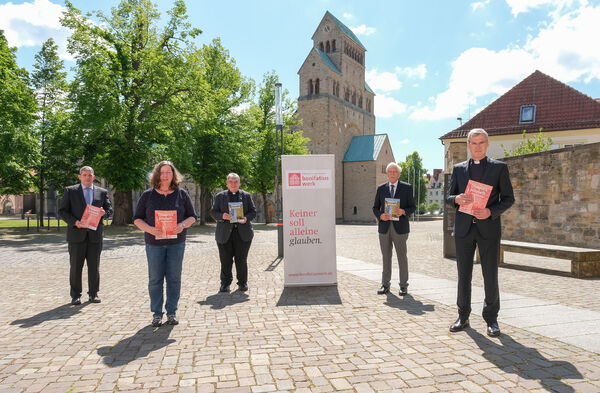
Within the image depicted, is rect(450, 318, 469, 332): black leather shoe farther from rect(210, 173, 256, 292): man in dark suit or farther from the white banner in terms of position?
rect(210, 173, 256, 292): man in dark suit

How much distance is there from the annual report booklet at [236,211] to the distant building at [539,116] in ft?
65.3

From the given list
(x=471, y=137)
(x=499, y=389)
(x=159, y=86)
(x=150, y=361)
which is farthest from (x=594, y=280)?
(x=159, y=86)

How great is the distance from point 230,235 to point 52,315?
2819 millimetres

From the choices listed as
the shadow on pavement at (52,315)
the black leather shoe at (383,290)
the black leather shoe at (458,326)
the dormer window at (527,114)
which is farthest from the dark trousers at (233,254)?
the dormer window at (527,114)

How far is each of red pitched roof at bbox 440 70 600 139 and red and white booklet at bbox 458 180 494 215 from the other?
2447cm

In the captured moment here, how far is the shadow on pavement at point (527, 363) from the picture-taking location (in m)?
3.40

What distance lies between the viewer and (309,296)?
6.83 metres

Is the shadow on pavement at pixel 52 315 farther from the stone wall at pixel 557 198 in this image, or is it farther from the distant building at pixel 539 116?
the distant building at pixel 539 116

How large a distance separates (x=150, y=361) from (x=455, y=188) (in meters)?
3.76

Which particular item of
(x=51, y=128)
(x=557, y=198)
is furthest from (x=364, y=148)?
(x=557, y=198)

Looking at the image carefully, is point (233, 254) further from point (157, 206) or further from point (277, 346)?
point (277, 346)

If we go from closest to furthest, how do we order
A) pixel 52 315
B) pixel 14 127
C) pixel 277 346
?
pixel 277 346 → pixel 52 315 → pixel 14 127

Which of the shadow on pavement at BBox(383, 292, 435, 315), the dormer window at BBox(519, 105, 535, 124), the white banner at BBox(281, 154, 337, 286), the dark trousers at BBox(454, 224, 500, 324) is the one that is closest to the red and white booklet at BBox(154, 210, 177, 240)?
the white banner at BBox(281, 154, 337, 286)

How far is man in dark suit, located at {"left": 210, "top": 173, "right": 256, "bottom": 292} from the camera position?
283 inches
